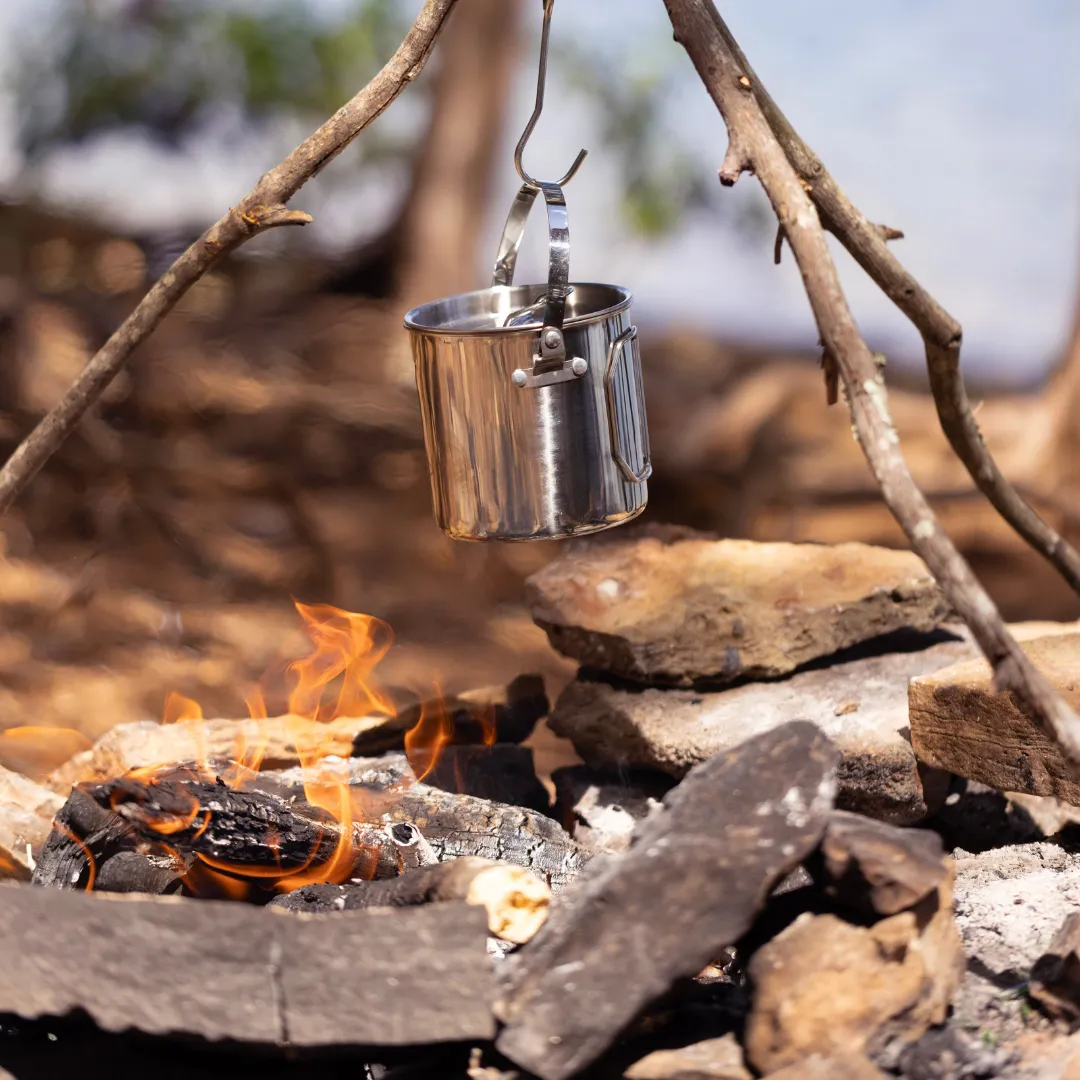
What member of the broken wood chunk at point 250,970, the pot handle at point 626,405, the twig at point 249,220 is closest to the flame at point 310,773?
the broken wood chunk at point 250,970

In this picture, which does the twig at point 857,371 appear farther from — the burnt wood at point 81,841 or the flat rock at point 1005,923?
the burnt wood at point 81,841

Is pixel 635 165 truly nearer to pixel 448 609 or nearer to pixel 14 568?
pixel 448 609

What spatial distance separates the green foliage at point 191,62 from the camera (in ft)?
24.3

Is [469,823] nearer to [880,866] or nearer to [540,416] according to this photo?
[540,416]

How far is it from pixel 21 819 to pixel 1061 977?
1945mm

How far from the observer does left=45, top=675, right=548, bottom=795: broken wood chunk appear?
280 centimetres

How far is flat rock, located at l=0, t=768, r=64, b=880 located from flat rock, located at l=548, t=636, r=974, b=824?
114 cm

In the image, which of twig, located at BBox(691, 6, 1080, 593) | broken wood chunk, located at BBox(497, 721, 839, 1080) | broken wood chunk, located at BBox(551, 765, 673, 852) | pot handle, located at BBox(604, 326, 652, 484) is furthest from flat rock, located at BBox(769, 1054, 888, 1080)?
twig, located at BBox(691, 6, 1080, 593)

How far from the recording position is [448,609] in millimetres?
5695

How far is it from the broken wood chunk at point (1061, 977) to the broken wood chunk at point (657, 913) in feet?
1.40

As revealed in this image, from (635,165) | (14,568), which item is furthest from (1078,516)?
(14,568)

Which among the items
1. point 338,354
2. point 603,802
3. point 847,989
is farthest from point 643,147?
point 847,989

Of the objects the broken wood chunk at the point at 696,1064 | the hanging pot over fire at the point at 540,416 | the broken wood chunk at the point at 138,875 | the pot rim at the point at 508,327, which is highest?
the pot rim at the point at 508,327

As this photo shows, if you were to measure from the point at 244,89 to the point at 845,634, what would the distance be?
633 cm
